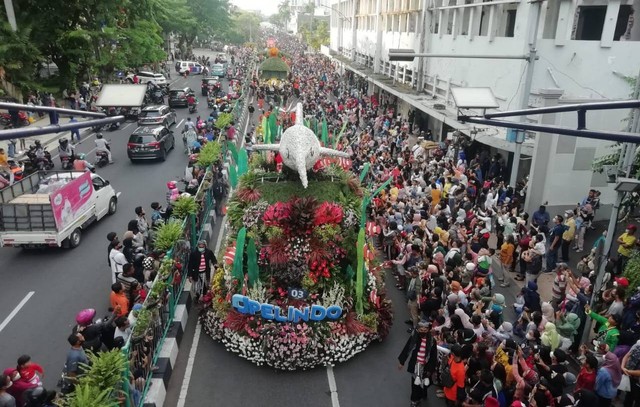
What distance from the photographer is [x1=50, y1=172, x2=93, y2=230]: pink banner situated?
13.2m

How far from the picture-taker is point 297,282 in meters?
9.93

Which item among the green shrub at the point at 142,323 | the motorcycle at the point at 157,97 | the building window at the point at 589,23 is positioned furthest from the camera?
the motorcycle at the point at 157,97

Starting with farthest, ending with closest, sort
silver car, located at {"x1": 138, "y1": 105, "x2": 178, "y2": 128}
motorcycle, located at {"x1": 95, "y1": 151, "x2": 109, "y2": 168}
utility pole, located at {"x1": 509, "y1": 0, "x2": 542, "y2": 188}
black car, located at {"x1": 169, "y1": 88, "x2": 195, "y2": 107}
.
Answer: black car, located at {"x1": 169, "y1": 88, "x2": 195, "y2": 107} < silver car, located at {"x1": 138, "y1": 105, "x2": 178, "y2": 128} < motorcycle, located at {"x1": 95, "y1": 151, "x2": 109, "y2": 168} < utility pole, located at {"x1": 509, "y1": 0, "x2": 542, "y2": 188}

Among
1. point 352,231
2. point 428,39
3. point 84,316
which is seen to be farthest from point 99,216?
point 428,39

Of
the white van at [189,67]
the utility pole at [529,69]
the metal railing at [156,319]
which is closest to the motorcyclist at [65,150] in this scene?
the metal railing at [156,319]

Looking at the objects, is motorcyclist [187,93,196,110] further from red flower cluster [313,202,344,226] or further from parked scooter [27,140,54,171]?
red flower cluster [313,202,344,226]

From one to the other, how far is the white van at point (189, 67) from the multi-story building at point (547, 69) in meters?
34.6

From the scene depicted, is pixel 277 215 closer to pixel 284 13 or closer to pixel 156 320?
pixel 156 320

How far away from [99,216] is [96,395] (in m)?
10.8

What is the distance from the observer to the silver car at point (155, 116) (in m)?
25.0

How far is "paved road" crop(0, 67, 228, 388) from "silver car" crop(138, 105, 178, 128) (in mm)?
6962

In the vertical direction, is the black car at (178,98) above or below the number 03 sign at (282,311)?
above

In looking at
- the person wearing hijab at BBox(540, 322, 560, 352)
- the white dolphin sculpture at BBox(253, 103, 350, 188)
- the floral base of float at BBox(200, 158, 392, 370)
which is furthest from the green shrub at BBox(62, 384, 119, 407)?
the person wearing hijab at BBox(540, 322, 560, 352)

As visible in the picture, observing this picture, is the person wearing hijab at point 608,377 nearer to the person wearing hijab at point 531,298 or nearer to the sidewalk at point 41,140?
the person wearing hijab at point 531,298
